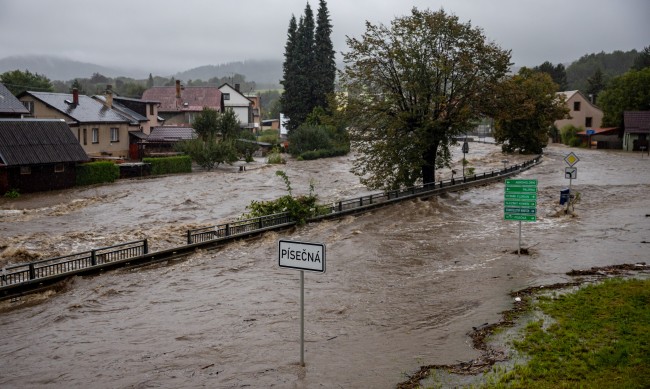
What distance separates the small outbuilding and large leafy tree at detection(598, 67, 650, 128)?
243 ft

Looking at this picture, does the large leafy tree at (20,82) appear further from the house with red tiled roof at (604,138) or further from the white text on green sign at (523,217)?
the white text on green sign at (523,217)

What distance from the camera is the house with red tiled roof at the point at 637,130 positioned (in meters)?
81.2

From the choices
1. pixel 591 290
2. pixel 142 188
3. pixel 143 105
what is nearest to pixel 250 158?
pixel 143 105

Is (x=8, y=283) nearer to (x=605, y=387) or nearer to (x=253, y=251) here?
(x=253, y=251)

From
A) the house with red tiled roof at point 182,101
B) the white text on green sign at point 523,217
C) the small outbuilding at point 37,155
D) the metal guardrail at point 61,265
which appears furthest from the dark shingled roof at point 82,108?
the white text on green sign at point 523,217

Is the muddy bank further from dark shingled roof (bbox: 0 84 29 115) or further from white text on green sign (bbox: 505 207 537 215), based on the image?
dark shingled roof (bbox: 0 84 29 115)

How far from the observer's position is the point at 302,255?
38.1 feet

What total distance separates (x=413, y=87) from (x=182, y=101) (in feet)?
184

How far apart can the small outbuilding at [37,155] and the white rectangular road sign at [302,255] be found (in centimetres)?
3654

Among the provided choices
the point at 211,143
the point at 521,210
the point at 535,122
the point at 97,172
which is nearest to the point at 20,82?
the point at 211,143

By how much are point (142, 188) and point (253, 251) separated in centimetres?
2426

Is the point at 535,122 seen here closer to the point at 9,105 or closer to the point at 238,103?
the point at 238,103

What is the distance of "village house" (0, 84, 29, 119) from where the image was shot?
48.5 metres

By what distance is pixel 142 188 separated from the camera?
156 ft
